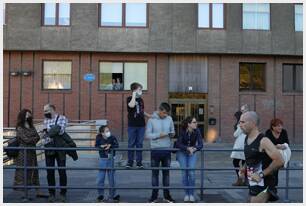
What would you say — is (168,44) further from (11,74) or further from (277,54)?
(11,74)

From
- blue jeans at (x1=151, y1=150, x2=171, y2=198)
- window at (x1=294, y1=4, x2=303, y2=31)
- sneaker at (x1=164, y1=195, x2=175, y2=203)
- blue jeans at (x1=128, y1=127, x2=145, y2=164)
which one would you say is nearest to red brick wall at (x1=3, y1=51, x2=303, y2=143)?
window at (x1=294, y1=4, x2=303, y2=31)

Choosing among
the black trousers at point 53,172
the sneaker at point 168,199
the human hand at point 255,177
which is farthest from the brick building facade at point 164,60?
the human hand at point 255,177

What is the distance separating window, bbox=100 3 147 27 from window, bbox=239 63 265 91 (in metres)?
5.64

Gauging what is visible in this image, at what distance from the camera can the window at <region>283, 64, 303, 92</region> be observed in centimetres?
2620

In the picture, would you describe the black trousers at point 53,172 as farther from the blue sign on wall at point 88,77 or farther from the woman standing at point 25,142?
the blue sign on wall at point 88,77

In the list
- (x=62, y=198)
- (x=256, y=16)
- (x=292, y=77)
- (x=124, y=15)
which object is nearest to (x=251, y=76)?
(x=292, y=77)

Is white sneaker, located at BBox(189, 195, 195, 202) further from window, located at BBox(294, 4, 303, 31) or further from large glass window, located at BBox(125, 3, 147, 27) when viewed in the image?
window, located at BBox(294, 4, 303, 31)

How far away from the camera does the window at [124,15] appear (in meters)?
24.8

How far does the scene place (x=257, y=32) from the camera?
2534 cm

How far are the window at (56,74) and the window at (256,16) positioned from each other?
9.16 metres

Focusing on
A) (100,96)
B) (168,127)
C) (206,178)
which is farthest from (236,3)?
(168,127)

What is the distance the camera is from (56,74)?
25.2 m

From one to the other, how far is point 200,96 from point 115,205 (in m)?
17.4

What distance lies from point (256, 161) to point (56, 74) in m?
20.1
